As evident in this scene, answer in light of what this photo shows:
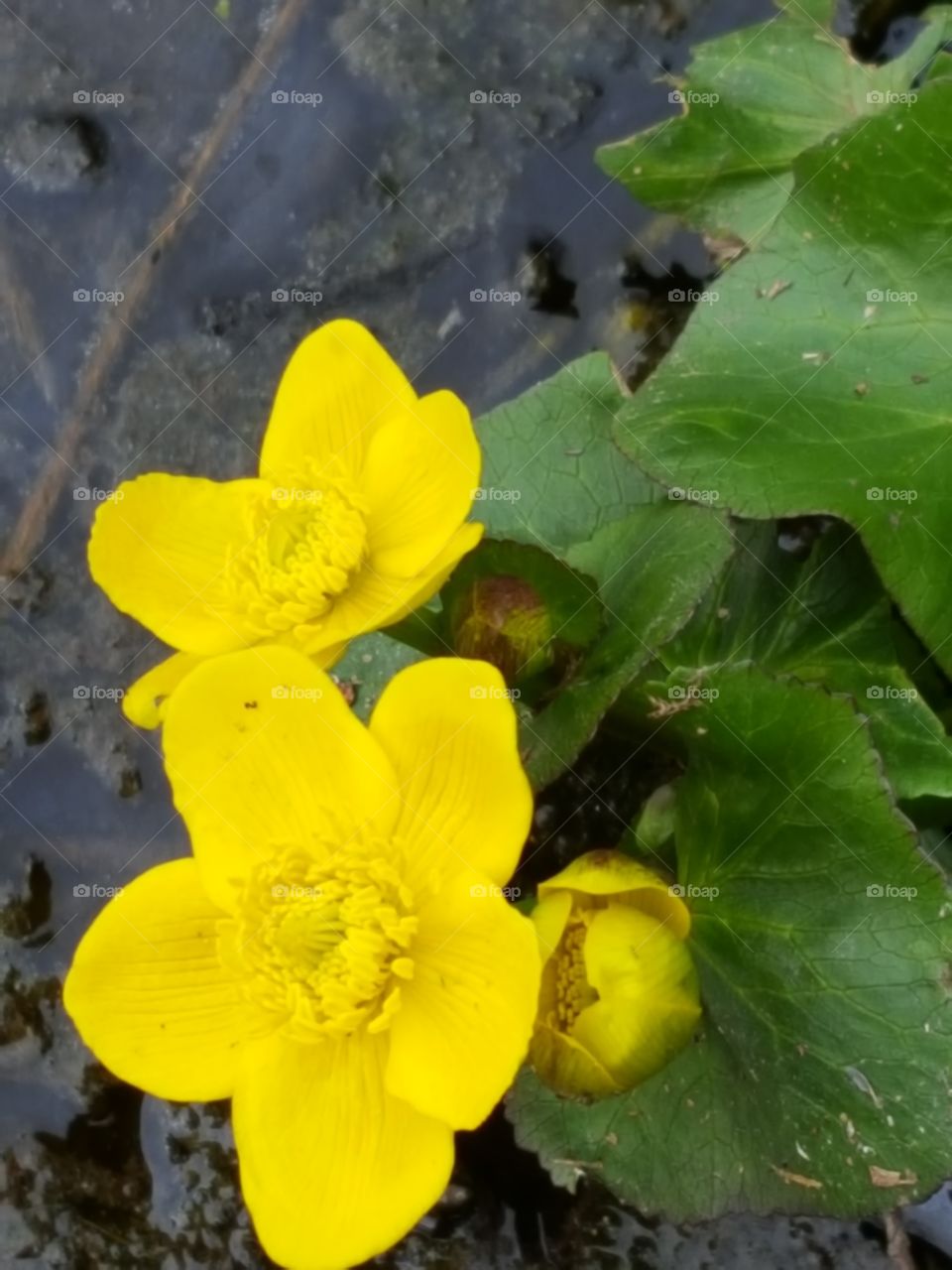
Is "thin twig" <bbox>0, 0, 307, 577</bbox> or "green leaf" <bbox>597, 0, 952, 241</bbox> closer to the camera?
"green leaf" <bbox>597, 0, 952, 241</bbox>

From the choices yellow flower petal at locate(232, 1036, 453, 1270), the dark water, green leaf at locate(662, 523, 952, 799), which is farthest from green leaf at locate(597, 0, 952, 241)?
yellow flower petal at locate(232, 1036, 453, 1270)

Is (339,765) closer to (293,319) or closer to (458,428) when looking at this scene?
(458,428)

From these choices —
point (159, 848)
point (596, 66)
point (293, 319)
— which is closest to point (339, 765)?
point (159, 848)

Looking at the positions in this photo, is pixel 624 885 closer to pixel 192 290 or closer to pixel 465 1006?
pixel 465 1006

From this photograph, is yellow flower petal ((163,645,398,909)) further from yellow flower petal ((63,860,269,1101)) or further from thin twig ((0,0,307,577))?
thin twig ((0,0,307,577))

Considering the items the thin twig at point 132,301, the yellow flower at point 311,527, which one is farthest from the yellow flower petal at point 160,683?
the thin twig at point 132,301

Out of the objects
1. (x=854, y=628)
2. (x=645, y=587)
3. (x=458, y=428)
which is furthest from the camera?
(x=854, y=628)
